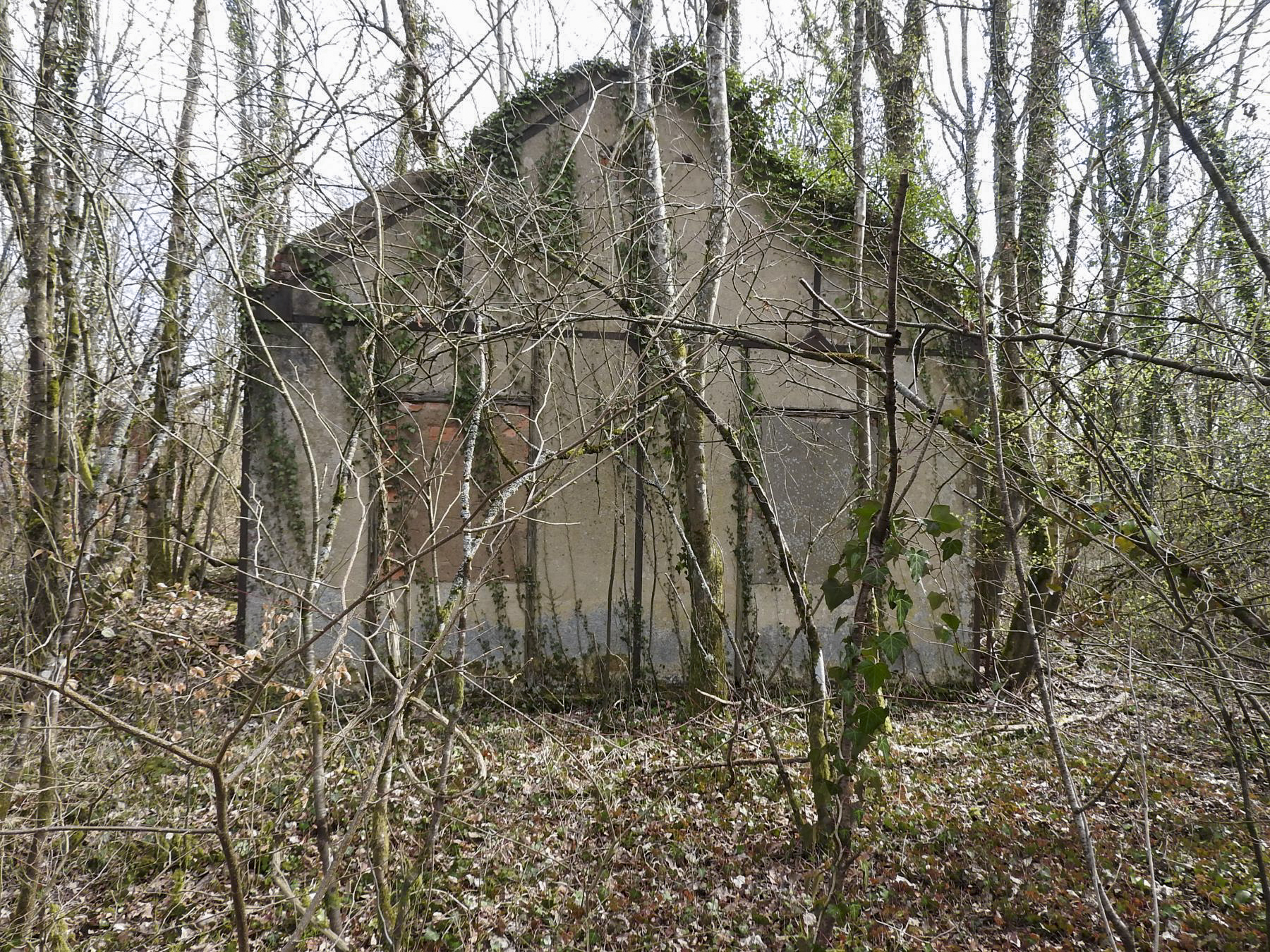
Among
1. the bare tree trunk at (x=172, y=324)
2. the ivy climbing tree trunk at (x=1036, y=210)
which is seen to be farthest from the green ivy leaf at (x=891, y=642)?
the ivy climbing tree trunk at (x=1036, y=210)

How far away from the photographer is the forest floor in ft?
13.3

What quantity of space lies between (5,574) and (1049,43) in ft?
33.7

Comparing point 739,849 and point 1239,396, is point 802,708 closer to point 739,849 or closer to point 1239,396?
point 739,849

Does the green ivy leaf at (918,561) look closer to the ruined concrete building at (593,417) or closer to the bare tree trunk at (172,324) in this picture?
the bare tree trunk at (172,324)

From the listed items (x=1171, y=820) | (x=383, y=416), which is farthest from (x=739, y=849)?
(x=383, y=416)

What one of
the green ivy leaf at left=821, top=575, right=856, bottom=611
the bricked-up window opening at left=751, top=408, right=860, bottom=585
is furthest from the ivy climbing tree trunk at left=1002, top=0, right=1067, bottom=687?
the green ivy leaf at left=821, top=575, right=856, bottom=611

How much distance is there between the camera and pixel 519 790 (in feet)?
18.7

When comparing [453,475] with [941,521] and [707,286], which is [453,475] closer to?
[707,286]

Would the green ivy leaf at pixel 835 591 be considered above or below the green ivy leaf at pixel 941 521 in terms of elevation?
below

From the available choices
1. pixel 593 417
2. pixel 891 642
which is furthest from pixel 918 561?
pixel 593 417

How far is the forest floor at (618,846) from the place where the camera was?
4.05 m

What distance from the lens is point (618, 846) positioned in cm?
491

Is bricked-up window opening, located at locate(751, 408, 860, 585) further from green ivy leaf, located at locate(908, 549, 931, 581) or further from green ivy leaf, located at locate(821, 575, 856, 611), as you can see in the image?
green ivy leaf, located at locate(908, 549, 931, 581)

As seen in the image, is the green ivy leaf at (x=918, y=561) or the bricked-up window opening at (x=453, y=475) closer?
the green ivy leaf at (x=918, y=561)
